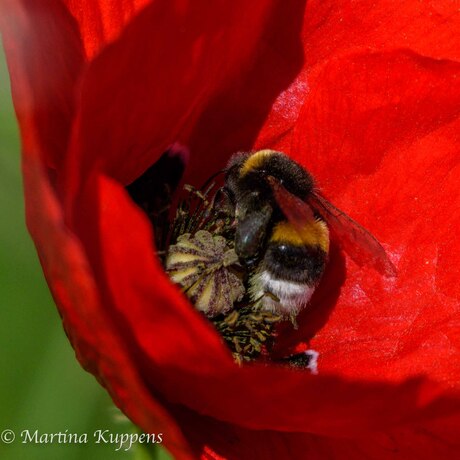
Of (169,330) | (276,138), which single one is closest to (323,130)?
(276,138)

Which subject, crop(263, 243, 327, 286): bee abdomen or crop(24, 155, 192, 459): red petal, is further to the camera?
crop(263, 243, 327, 286): bee abdomen

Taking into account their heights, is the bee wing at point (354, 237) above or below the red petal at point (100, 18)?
below

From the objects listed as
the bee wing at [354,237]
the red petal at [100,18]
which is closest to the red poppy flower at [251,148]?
the red petal at [100,18]

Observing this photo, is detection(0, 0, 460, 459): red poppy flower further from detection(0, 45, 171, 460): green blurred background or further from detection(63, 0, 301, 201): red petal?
detection(0, 45, 171, 460): green blurred background

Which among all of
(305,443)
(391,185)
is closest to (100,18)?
(391,185)

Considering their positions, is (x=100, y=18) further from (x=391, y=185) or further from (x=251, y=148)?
(x=391, y=185)

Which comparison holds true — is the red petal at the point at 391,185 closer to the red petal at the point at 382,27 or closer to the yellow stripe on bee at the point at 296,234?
the red petal at the point at 382,27

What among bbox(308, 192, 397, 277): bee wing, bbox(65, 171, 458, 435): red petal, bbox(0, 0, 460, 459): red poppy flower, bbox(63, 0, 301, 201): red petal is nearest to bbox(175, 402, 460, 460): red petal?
bbox(0, 0, 460, 459): red poppy flower

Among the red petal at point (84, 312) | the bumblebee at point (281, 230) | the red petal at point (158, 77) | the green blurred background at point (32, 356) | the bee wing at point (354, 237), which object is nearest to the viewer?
the red petal at point (84, 312)

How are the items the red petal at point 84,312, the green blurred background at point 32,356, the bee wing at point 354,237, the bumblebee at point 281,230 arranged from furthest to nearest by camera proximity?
the green blurred background at point 32,356 < the bee wing at point 354,237 < the bumblebee at point 281,230 < the red petal at point 84,312

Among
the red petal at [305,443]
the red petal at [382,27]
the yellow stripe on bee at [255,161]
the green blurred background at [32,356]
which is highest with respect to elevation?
the red petal at [382,27]
